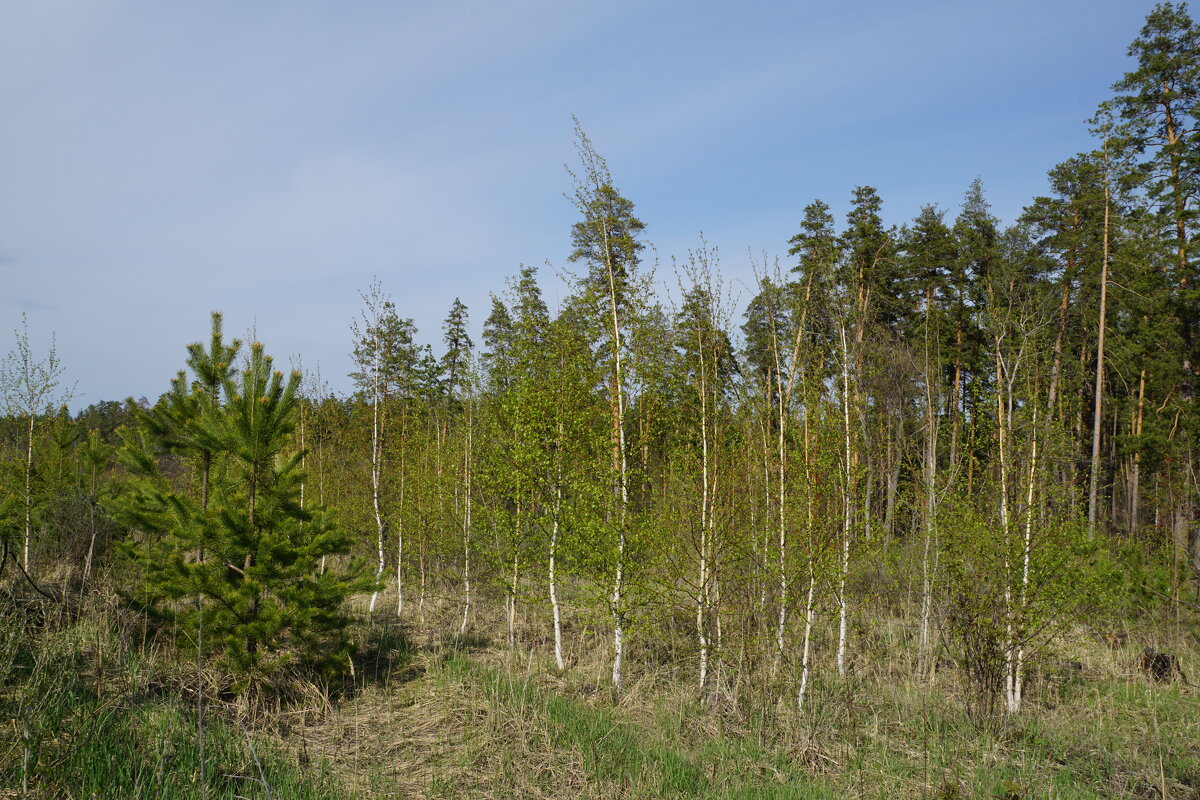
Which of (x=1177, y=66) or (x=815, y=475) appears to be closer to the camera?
(x=815, y=475)

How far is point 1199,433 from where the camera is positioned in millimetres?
16031

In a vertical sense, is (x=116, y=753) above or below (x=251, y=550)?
below

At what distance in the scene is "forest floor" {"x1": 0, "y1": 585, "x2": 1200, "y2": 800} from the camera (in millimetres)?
4543

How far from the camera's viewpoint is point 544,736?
5992 mm

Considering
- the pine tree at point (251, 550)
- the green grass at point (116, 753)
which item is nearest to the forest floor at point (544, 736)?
the green grass at point (116, 753)

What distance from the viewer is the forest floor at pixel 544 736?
4.54 m

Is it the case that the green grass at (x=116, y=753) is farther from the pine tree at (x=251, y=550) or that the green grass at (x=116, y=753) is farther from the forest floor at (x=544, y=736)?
the pine tree at (x=251, y=550)

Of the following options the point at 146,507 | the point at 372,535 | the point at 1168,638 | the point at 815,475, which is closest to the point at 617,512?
the point at 815,475

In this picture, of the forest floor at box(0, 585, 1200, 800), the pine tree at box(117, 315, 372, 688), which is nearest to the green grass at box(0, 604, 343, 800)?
the forest floor at box(0, 585, 1200, 800)

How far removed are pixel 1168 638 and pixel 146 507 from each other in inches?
634

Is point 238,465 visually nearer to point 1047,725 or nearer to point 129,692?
point 129,692

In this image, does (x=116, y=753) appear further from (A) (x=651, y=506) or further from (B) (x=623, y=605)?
(A) (x=651, y=506)

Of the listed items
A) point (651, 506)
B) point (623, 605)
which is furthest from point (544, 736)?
point (651, 506)

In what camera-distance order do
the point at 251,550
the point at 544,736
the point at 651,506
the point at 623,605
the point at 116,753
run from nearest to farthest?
the point at 116,753
the point at 544,736
the point at 251,550
the point at 623,605
the point at 651,506
